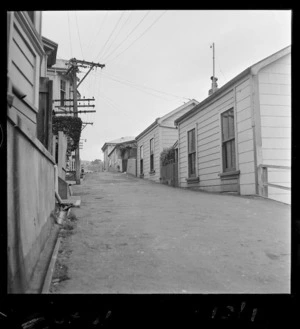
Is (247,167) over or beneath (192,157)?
beneath

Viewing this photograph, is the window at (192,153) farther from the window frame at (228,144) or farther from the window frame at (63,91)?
the window frame at (63,91)

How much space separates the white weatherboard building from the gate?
2.32 ft

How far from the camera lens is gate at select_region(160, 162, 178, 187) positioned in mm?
7605

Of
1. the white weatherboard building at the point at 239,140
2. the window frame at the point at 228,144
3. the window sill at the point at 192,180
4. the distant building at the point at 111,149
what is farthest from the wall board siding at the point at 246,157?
the distant building at the point at 111,149

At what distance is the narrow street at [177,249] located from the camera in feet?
5.66

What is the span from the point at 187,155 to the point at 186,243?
4.55m

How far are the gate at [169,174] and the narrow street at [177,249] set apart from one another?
3.43m

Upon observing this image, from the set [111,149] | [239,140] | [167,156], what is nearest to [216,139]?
[239,140]

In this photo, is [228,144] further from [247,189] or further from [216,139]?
[247,189]

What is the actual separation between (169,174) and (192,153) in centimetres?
117

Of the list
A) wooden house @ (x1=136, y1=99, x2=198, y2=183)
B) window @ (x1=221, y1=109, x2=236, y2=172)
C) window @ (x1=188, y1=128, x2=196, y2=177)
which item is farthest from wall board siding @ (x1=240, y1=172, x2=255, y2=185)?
window @ (x1=188, y1=128, x2=196, y2=177)

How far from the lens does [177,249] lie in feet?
7.83
